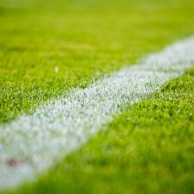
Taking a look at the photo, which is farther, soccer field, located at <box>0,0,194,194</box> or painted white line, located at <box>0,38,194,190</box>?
painted white line, located at <box>0,38,194,190</box>

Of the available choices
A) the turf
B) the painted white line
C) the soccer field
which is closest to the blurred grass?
the soccer field

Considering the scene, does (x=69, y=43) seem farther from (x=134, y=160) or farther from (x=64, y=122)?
(x=134, y=160)

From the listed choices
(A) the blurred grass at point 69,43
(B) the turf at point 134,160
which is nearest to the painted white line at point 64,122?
(B) the turf at point 134,160

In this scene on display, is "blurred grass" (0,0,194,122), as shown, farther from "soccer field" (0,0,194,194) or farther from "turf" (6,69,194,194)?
"turf" (6,69,194,194)

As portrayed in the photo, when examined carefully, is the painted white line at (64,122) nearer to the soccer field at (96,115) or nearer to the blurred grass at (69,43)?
the soccer field at (96,115)

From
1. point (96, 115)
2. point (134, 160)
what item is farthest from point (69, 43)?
point (134, 160)

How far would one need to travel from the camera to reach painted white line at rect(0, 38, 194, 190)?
15.8ft

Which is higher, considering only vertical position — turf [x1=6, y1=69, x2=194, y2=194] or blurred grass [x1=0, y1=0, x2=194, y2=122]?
turf [x1=6, y1=69, x2=194, y2=194]

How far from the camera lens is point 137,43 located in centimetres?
1487

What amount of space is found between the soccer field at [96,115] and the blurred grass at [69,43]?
37 mm

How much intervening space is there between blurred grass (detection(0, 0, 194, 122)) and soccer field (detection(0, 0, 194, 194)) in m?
0.04

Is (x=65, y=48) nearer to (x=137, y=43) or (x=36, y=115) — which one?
(x=137, y=43)

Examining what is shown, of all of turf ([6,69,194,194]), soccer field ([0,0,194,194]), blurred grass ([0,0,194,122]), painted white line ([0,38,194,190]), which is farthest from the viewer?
blurred grass ([0,0,194,122])

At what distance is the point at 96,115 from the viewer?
648 cm
